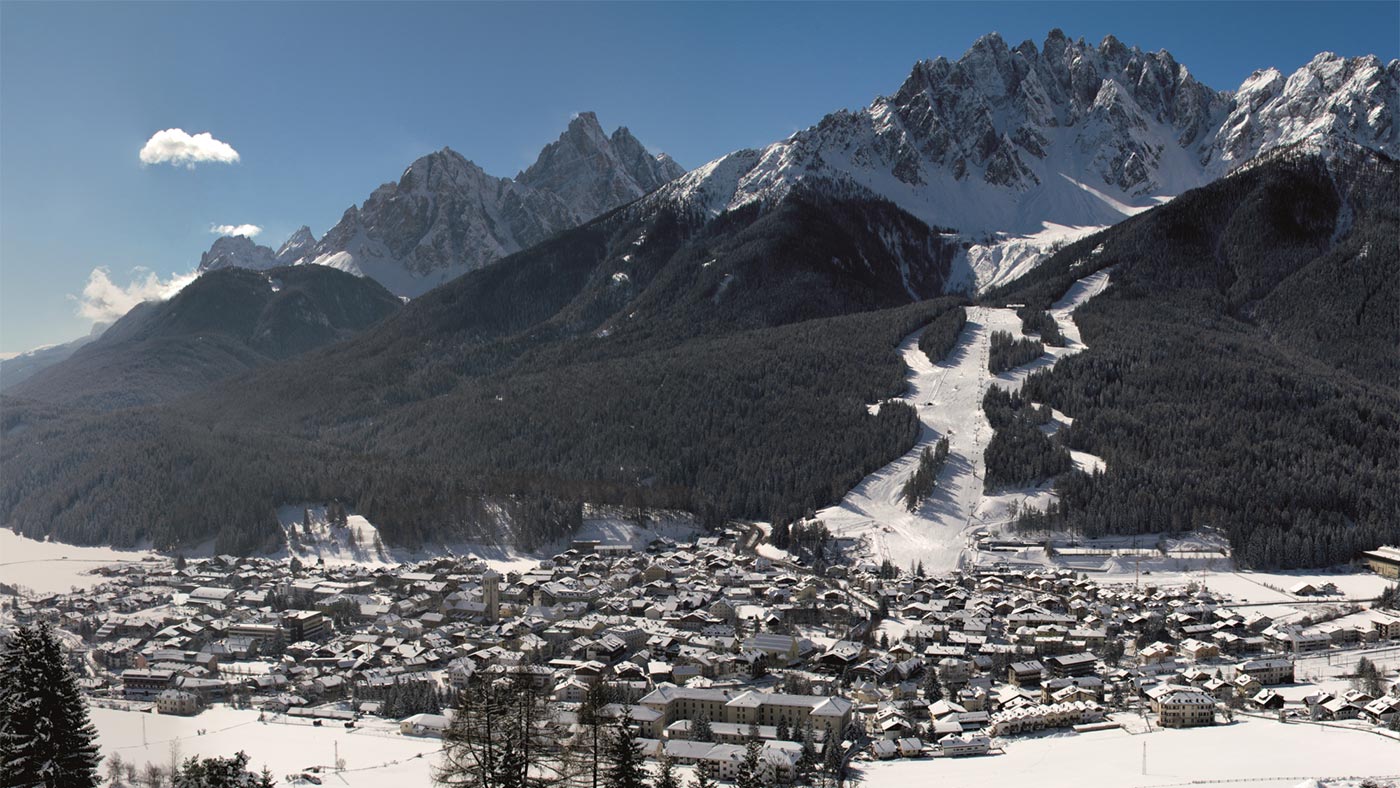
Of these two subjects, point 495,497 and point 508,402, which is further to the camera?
point 508,402

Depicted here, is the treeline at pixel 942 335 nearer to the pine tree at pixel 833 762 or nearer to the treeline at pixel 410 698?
the treeline at pixel 410 698

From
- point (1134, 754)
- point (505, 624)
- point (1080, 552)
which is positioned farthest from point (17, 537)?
→ point (1134, 754)

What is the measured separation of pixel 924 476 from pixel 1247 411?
3976 cm

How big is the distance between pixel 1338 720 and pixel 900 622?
3026 centimetres

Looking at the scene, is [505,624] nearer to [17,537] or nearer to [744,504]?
[744,504]

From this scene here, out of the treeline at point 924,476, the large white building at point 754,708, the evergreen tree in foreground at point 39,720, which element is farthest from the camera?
the treeline at point 924,476

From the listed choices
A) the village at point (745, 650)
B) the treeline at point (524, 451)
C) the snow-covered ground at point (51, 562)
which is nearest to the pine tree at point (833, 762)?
the village at point (745, 650)

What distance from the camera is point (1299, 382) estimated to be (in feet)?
467

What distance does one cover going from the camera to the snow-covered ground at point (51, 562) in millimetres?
100375

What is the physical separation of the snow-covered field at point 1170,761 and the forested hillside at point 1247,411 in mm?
48882

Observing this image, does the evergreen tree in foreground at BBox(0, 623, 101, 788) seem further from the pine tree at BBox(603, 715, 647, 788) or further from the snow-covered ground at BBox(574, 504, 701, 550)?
the snow-covered ground at BBox(574, 504, 701, 550)

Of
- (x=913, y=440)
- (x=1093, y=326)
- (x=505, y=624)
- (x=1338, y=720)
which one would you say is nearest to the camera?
(x=1338, y=720)

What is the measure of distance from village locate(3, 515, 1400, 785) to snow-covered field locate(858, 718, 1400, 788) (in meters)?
1.56

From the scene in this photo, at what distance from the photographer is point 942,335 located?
17362 centimetres
